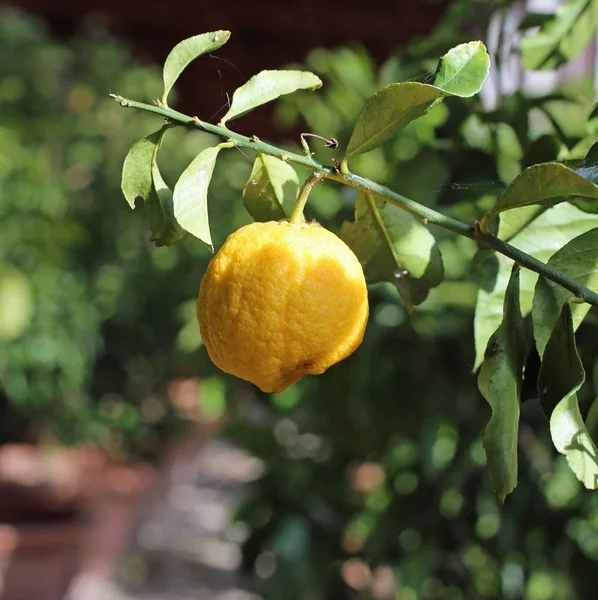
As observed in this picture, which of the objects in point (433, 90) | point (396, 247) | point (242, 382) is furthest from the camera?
point (242, 382)

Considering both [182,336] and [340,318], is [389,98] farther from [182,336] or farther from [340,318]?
[182,336]

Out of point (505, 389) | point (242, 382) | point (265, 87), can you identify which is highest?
point (265, 87)

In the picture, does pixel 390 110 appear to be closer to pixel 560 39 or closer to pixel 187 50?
pixel 187 50

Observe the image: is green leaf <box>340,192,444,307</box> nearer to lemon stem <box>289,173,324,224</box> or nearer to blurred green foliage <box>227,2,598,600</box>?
lemon stem <box>289,173,324,224</box>

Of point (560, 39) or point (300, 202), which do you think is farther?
point (560, 39)

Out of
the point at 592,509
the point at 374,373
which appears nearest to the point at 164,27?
the point at 374,373

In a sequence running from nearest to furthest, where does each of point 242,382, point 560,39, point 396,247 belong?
point 396,247
point 560,39
point 242,382

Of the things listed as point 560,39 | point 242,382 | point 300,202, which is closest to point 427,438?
point 242,382
